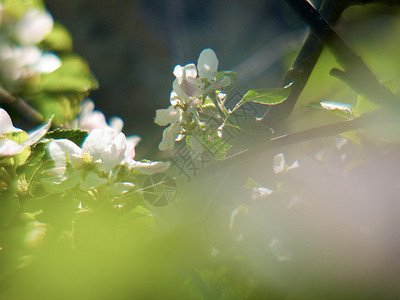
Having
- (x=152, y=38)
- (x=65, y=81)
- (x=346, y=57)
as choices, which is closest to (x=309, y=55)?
(x=346, y=57)

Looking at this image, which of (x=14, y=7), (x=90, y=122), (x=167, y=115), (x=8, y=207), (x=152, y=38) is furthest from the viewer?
(x=152, y=38)

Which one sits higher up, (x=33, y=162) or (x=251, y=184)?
(x=33, y=162)

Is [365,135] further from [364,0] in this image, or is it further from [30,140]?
[30,140]

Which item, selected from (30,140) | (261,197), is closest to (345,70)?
(261,197)

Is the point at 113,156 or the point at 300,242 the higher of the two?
the point at 113,156

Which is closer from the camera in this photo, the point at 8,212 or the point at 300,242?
the point at 8,212

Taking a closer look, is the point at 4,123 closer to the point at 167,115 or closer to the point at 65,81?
the point at 167,115

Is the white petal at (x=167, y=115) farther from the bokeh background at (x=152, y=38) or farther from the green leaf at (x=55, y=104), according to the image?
the bokeh background at (x=152, y=38)
